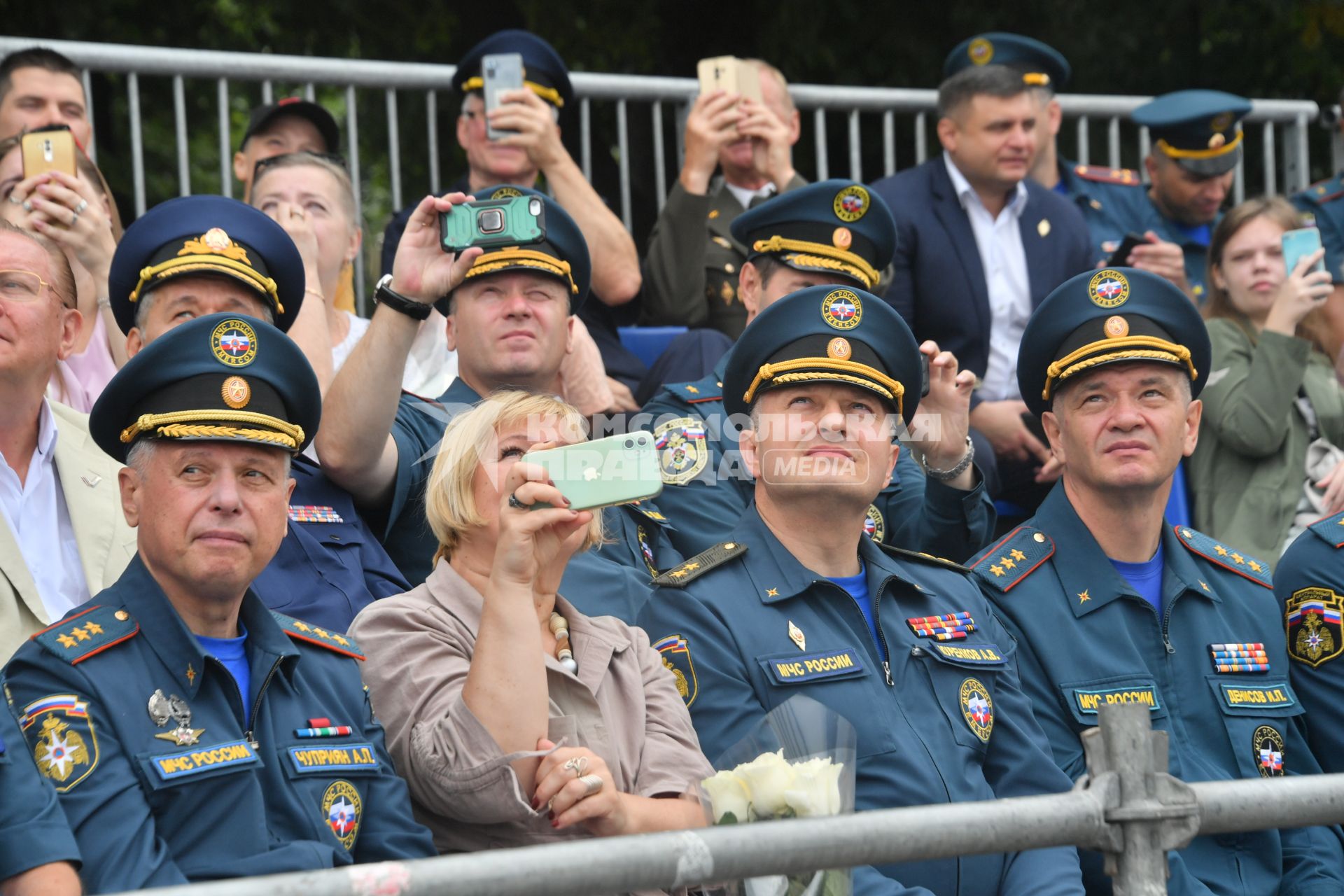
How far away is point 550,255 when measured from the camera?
5.45 metres

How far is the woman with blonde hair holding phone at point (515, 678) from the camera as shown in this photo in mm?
3631

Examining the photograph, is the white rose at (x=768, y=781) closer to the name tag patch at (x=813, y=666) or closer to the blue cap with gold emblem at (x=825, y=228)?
the name tag patch at (x=813, y=666)

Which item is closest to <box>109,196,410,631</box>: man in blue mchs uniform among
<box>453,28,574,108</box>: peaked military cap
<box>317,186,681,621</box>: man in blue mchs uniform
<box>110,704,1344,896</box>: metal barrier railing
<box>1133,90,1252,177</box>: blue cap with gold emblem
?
<box>317,186,681,621</box>: man in blue mchs uniform

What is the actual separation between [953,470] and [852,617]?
0.96 meters

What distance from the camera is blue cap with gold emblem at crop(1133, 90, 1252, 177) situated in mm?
8156

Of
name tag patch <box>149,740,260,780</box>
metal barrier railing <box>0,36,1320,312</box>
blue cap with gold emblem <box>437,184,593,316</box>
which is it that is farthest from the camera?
metal barrier railing <box>0,36,1320,312</box>

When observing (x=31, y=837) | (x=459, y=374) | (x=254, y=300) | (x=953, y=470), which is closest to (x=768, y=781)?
(x=31, y=837)

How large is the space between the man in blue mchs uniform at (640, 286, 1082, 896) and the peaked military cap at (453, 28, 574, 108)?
8.47ft

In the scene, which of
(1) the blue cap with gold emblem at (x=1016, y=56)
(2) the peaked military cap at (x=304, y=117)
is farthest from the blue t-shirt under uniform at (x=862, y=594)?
(1) the blue cap with gold emblem at (x=1016, y=56)

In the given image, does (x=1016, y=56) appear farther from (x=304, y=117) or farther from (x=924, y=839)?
(x=924, y=839)

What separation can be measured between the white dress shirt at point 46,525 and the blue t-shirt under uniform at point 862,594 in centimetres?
189

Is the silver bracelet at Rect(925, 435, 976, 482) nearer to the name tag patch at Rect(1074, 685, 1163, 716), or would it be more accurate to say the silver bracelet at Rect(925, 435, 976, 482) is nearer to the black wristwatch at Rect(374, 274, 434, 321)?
the name tag patch at Rect(1074, 685, 1163, 716)

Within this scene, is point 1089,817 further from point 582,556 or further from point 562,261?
point 562,261

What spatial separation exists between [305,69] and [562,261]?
2.83 meters
